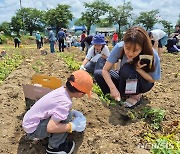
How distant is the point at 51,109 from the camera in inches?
101

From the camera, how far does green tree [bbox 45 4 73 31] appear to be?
57.1 metres

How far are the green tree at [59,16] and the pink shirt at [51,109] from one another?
55.3 metres

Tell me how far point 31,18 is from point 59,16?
36.5 ft

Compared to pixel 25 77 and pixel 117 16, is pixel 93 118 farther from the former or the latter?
pixel 117 16

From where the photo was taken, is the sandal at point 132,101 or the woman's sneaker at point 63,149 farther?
the sandal at point 132,101

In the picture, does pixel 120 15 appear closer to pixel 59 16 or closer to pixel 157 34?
pixel 59 16

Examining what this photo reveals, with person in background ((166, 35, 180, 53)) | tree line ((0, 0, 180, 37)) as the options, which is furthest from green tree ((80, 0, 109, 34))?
person in background ((166, 35, 180, 53))

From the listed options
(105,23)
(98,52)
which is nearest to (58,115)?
(98,52)

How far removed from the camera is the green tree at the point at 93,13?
199 ft

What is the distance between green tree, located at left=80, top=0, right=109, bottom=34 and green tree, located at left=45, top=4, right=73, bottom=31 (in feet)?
11.7

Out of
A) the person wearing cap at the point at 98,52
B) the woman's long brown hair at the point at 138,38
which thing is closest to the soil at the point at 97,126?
the woman's long brown hair at the point at 138,38

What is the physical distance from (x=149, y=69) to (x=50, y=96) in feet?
4.87

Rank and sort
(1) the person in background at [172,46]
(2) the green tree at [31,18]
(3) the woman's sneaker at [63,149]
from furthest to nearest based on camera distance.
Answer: (2) the green tree at [31,18] → (1) the person in background at [172,46] → (3) the woman's sneaker at [63,149]

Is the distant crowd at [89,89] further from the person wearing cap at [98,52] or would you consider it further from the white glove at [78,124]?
the person wearing cap at [98,52]
